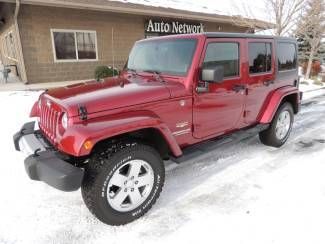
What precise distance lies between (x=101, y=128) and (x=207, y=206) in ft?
4.94

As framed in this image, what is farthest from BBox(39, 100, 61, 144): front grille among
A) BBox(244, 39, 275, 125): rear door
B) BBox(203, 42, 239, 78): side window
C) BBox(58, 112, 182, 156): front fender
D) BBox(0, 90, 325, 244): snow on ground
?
BBox(244, 39, 275, 125): rear door

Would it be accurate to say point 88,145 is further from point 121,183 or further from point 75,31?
point 75,31

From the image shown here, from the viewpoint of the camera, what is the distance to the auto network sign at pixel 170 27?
14.1 m

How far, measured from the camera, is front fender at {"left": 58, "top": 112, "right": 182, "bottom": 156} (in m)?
2.37

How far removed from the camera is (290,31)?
1209 cm

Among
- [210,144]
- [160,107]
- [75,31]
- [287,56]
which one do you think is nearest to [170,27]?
[75,31]

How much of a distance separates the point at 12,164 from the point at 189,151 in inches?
103

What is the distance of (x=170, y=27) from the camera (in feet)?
48.4

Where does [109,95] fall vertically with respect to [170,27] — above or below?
below

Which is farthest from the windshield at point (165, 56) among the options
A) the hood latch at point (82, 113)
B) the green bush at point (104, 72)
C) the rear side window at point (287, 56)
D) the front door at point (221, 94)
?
the green bush at point (104, 72)

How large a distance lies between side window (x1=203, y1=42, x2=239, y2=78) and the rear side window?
1.25 metres

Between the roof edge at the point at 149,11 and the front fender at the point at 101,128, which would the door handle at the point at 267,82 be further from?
the roof edge at the point at 149,11

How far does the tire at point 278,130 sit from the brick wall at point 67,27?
9.68 meters

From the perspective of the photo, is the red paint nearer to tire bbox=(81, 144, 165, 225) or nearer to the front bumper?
the front bumper
